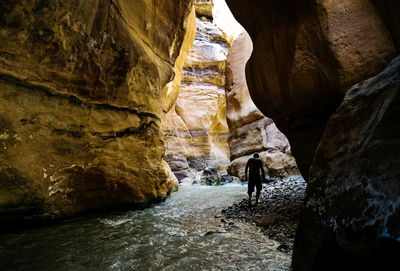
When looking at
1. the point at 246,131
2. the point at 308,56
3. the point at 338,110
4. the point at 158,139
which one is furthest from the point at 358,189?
the point at 246,131

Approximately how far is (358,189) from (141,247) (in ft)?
9.26

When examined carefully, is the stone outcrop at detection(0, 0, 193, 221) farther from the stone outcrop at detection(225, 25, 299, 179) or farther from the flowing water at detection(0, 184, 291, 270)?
the stone outcrop at detection(225, 25, 299, 179)

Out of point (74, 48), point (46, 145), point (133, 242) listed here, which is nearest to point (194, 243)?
point (133, 242)

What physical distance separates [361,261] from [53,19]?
5.10 m

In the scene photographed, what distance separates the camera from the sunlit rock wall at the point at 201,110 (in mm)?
25000

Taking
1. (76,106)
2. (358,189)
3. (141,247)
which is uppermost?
(76,106)

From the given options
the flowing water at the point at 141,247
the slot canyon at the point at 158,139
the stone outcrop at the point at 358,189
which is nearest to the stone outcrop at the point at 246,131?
the slot canyon at the point at 158,139

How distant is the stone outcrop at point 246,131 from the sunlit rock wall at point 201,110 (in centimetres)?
788

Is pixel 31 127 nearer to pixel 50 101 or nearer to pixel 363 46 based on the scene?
pixel 50 101

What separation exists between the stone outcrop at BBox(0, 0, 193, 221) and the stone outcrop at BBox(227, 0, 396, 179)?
3255 millimetres

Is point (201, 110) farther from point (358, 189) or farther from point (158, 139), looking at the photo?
point (358, 189)

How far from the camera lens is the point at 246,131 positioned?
16391 mm

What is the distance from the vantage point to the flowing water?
96.5 inches

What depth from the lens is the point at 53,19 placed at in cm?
359
